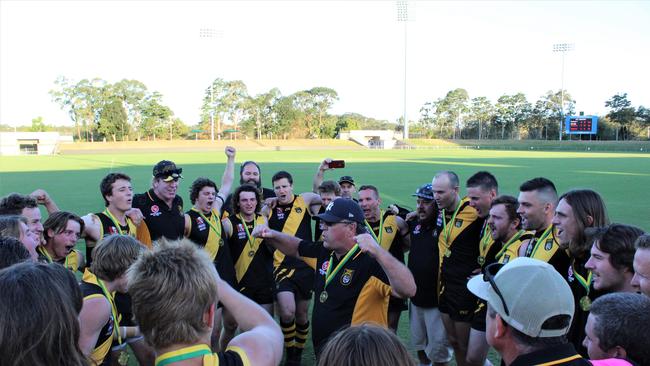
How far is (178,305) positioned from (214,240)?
4.34 meters

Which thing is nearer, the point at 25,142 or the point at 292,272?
the point at 292,272

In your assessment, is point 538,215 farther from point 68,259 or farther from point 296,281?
point 68,259

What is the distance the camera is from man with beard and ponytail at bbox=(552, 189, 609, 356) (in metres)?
4.12

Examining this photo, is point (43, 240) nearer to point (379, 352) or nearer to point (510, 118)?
point (379, 352)

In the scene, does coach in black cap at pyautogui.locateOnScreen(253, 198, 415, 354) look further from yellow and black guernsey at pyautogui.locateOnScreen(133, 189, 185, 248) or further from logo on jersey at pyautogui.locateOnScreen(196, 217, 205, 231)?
yellow and black guernsey at pyautogui.locateOnScreen(133, 189, 185, 248)

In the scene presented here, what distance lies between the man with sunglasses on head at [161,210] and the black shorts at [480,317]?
3657 millimetres

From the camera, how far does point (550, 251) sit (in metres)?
4.52

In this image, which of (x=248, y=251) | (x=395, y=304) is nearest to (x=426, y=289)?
(x=395, y=304)

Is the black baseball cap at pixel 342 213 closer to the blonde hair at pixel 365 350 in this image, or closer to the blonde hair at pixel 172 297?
the blonde hair at pixel 172 297

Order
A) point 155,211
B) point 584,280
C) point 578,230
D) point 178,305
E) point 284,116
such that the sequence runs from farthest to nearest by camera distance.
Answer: point 284,116
point 155,211
point 578,230
point 584,280
point 178,305

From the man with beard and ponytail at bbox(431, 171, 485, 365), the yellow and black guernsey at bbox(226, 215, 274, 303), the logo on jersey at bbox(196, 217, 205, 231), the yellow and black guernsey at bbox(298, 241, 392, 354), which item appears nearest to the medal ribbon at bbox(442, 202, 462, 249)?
the man with beard and ponytail at bbox(431, 171, 485, 365)

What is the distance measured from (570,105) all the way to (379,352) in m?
119

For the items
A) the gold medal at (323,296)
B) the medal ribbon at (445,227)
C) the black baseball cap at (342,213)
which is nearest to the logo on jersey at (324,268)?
the gold medal at (323,296)

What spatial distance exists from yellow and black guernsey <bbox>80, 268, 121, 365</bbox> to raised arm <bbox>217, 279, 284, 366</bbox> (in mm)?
1384
